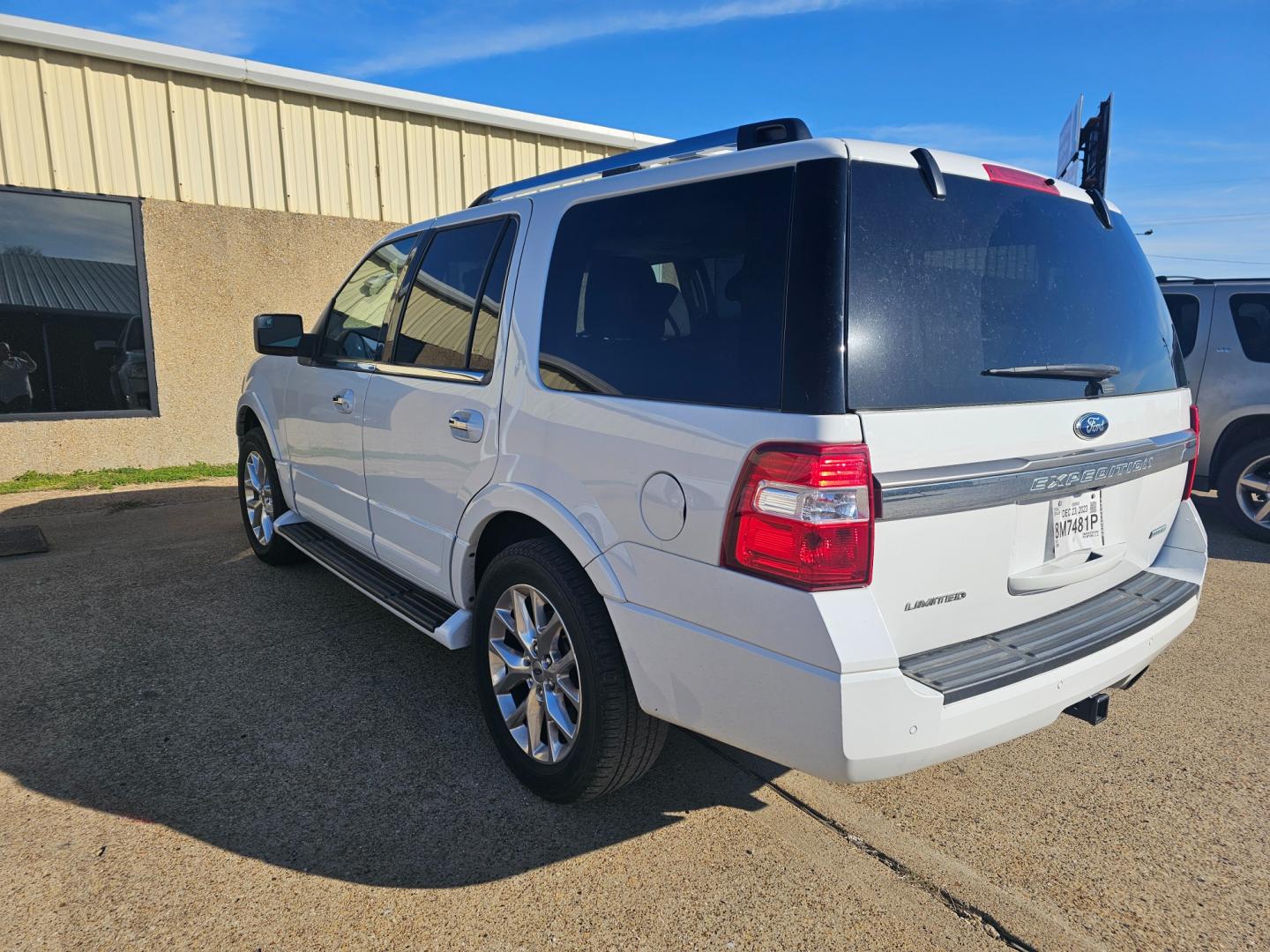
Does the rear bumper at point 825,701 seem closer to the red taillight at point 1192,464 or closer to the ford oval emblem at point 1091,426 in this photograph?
the ford oval emblem at point 1091,426

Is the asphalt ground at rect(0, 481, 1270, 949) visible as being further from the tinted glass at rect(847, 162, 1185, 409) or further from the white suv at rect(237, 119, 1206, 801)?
the tinted glass at rect(847, 162, 1185, 409)

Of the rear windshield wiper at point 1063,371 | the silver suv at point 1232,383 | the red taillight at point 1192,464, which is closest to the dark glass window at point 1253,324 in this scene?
the silver suv at point 1232,383

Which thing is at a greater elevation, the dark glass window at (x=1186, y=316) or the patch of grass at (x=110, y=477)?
the dark glass window at (x=1186, y=316)

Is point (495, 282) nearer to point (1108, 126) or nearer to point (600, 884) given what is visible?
point (600, 884)

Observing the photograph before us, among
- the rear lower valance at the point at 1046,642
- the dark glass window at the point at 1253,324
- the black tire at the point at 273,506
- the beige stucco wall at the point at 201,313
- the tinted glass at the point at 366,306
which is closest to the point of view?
the rear lower valance at the point at 1046,642

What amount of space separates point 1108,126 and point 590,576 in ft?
37.9

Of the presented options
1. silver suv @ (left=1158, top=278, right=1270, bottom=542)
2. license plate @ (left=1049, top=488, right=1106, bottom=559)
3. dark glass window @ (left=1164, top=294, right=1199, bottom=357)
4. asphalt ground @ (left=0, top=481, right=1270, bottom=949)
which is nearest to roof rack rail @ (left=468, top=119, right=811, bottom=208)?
license plate @ (left=1049, top=488, right=1106, bottom=559)

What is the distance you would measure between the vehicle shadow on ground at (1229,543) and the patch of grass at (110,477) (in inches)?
357

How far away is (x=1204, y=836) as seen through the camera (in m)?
2.62

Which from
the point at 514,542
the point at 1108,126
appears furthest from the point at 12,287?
the point at 1108,126

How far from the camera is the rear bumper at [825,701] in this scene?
194 cm

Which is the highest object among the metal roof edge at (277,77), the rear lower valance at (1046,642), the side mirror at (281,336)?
the metal roof edge at (277,77)

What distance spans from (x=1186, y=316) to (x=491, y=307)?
21.0ft

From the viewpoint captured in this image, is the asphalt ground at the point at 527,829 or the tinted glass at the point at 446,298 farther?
the tinted glass at the point at 446,298
